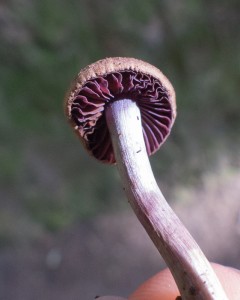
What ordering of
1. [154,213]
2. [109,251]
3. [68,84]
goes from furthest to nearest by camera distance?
[68,84] < [109,251] < [154,213]

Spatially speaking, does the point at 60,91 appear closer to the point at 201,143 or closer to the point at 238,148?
the point at 201,143

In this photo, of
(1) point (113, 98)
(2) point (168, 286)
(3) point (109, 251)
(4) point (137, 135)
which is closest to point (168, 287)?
(2) point (168, 286)

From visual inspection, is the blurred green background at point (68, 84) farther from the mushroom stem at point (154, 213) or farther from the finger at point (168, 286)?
the mushroom stem at point (154, 213)

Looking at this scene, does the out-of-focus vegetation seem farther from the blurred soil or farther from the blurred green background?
the blurred soil

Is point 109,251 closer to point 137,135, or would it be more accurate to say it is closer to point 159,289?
point 159,289

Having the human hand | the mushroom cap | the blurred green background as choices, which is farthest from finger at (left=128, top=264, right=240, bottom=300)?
the blurred green background

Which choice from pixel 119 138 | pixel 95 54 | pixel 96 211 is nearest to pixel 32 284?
pixel 96 211

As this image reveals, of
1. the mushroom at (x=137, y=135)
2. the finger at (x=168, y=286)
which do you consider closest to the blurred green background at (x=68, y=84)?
the finger at (x=168, y=286)
